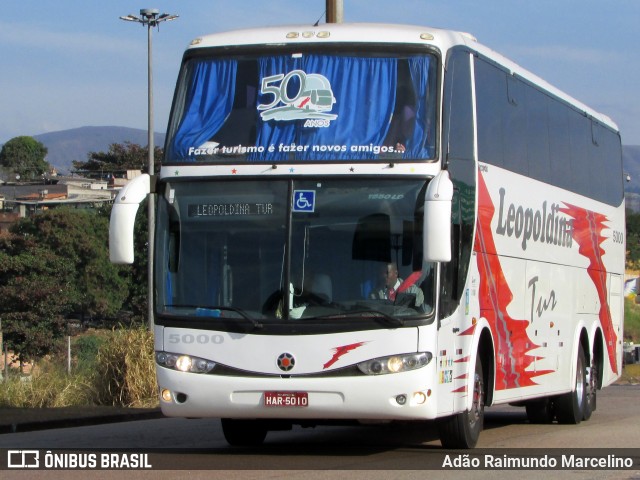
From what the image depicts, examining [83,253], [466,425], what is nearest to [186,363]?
[466,425]

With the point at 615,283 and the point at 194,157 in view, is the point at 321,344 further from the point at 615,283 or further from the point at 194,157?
the point at 615,283

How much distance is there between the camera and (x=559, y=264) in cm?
1709

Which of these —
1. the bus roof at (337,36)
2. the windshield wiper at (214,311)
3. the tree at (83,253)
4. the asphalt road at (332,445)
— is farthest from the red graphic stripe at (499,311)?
the tree at (83,253)

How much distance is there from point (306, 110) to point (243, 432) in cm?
383

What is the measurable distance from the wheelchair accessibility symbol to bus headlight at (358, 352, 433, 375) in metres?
1.57

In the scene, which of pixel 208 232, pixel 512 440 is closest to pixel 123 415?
pixel 512 440

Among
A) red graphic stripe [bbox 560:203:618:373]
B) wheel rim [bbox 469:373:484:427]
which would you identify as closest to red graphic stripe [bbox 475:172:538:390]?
wheel rim [bbox 469:373:484:427]

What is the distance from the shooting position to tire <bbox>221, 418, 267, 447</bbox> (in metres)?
14.0

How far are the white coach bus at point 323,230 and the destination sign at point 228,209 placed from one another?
0.02m

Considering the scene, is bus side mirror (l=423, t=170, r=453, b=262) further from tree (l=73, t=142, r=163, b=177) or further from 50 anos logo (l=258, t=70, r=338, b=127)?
tree (l=73, t=142, r=163, b=177)

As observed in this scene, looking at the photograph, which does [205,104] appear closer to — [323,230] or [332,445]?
[323,230]

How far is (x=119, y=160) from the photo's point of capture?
117 metres

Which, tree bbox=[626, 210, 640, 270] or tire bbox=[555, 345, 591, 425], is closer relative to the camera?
tire bbox=[555, 345, 591, 425]

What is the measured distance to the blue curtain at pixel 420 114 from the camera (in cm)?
1217
